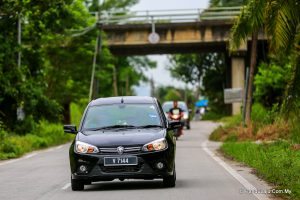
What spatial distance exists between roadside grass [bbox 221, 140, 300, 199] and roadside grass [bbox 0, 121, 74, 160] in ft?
22.3

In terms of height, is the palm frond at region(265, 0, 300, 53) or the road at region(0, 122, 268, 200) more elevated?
the palm frond at region(265, 0, 300, 53)

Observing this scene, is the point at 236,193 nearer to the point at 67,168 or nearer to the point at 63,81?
the point at 67,168

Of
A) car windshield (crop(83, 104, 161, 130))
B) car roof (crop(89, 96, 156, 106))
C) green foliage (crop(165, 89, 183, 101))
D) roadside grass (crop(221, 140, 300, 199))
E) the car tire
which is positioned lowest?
green foliage (crop(165, 89, 183, 101))

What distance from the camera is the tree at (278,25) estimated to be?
15039 mm

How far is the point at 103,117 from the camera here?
1502cm

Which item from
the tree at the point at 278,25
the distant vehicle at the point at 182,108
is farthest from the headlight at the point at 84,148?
the distant vehicle at the point at 182,108

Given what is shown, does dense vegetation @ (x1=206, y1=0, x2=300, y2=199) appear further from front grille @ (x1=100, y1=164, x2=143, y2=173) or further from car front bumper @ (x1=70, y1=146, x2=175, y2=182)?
front grille @ (x1=100, y1=164, x2=143, y2=173)

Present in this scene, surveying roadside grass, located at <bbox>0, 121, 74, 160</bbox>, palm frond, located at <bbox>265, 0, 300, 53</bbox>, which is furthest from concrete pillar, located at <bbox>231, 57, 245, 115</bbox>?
palm frond, located at <bbox>265, 0, 300, 53</bbox>

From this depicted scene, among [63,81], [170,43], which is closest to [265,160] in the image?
[63,81]

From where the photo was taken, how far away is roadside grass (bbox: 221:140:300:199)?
46.3 ft

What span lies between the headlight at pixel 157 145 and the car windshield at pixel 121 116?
0.95 metres

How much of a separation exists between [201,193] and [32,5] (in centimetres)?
2210

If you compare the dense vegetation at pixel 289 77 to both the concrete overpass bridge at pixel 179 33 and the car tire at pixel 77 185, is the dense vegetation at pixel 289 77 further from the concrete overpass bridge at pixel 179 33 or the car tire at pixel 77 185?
the concrete overpass bridge at pixel 179 33

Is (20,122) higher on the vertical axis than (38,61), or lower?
lower
